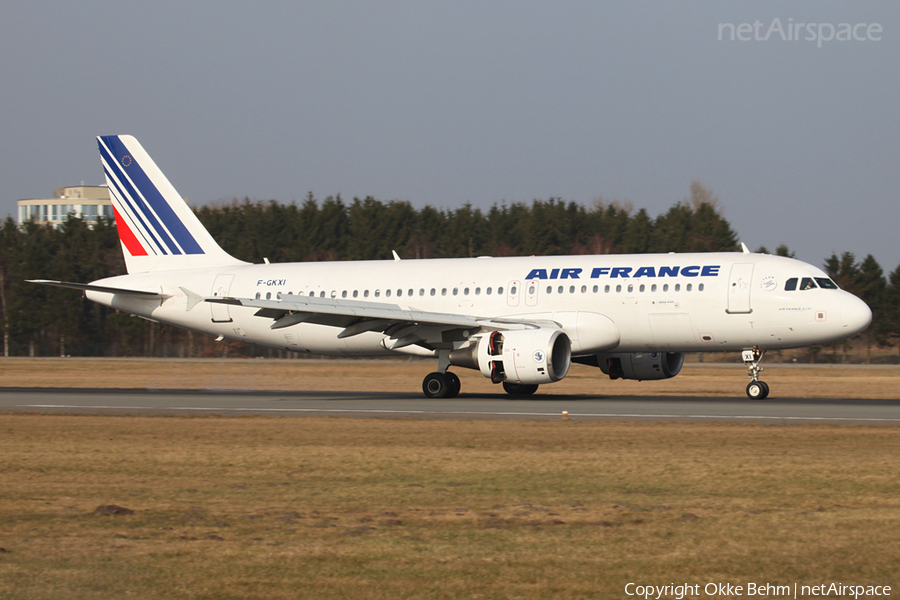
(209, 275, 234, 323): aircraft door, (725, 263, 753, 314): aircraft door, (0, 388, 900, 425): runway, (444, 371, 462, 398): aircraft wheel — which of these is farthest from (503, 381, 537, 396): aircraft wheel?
(209, 275, 234, 323): aircraft door

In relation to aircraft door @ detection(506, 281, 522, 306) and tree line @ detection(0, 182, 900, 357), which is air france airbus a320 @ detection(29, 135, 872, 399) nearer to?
aircraft door @ detection(506, 281, 522, 306)

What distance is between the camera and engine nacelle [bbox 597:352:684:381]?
29047mm

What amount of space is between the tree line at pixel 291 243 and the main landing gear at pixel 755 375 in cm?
5244

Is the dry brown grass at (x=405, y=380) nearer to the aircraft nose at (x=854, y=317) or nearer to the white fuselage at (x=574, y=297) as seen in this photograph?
the white fuselage at (x=574, y=297)

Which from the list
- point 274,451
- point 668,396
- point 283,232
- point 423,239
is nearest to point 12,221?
point 283,232

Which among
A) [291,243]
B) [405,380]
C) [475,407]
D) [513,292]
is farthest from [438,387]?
[291,243]

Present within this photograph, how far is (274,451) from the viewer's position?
15523 millimetres

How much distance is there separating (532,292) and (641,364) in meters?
4.14

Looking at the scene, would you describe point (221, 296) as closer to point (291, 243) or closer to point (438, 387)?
point (438, 387)

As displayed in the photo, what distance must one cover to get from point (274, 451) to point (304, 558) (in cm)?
733

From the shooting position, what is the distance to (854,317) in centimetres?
2489

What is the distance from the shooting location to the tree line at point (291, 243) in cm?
8331

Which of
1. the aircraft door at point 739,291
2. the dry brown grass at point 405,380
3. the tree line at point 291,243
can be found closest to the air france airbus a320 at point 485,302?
the aircraft door at point 739,291

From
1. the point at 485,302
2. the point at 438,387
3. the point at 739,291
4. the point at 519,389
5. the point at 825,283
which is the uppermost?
the point at 825,283
